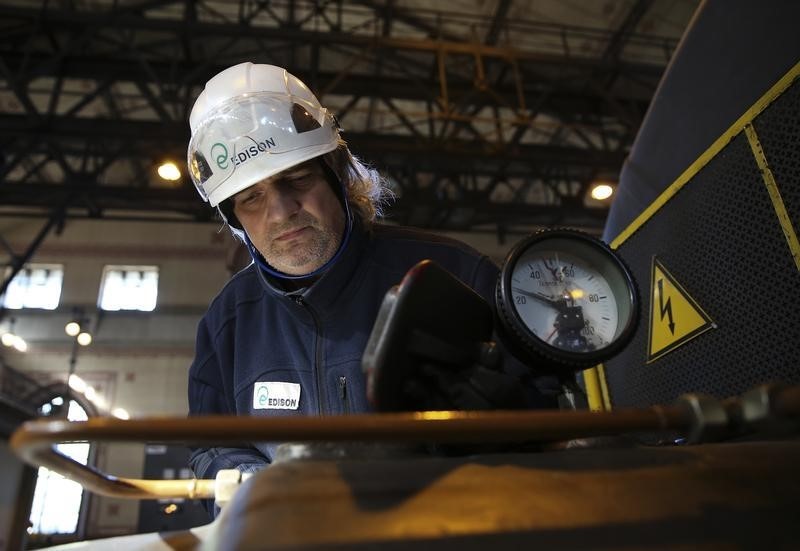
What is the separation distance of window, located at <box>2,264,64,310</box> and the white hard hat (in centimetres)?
1273

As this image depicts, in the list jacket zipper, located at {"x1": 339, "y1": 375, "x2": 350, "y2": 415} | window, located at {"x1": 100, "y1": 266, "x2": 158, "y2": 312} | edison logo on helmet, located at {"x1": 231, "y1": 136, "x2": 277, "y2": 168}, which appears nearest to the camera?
jacket zipper, located at {"x1": 339, "y1": 375, "x2": 350, "y2": 415}

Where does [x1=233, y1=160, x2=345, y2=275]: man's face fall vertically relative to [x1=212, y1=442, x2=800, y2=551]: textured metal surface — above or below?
above

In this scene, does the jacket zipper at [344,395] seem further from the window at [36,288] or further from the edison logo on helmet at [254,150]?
the window at [36,288]

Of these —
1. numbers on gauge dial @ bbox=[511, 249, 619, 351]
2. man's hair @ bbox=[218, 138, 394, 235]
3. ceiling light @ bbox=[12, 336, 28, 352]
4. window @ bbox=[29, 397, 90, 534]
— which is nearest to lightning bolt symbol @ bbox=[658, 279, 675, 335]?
numbers on gauge dial @ bbox=[511, 249, 619, 351]

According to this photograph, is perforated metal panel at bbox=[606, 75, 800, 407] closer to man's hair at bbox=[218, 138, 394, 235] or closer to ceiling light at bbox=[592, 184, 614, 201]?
man's hair at bbox=[218, 138, 394, 235]

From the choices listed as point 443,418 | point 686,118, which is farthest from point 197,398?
point 686,118

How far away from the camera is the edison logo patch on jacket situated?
1551 mm

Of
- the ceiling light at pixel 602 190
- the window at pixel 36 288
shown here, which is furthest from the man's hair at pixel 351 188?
the window at pixel 36 288

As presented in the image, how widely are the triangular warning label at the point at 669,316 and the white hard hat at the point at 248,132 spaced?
1250mm

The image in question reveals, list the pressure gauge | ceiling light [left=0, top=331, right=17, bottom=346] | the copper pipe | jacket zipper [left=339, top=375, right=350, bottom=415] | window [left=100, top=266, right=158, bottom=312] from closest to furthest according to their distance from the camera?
the copper pipe → the pressure gauge → jacket zipper [left=339, top=375, right=350, bottom=415] → ceiling light [left=0, top=331, right=17, bottom=346] → window [left=100, top=266, right=158, bottom=312]

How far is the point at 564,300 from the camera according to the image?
1095 millimetres

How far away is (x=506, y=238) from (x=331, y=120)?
1280 centimetres

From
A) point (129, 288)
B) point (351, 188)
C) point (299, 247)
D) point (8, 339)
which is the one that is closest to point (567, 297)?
point (299, 247)

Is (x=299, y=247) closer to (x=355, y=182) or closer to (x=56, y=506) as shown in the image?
(x=355, y=182)
